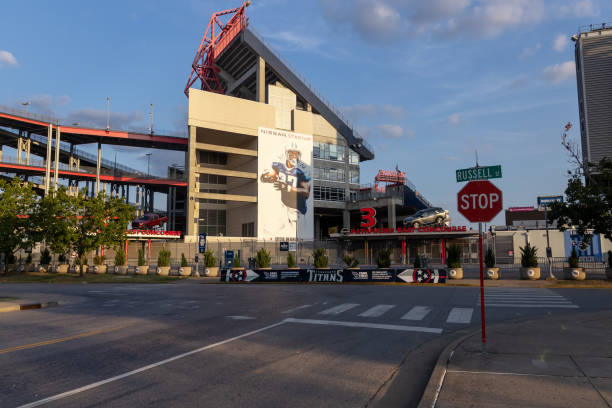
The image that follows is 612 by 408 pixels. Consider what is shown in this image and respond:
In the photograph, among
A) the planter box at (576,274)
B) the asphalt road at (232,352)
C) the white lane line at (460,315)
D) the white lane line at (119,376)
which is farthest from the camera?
the planter box at (576,274)

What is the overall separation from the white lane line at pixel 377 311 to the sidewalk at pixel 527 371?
14.5 feet

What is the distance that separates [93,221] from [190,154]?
95.4 feet

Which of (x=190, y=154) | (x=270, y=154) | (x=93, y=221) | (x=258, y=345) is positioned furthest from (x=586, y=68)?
(x=258, y=345)

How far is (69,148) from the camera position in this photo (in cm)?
7969

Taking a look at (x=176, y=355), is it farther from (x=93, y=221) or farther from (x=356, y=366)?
(x=93, y=221)

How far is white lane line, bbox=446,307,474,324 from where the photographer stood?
12.8 meters

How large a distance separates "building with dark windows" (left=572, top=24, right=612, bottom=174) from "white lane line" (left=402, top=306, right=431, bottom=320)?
442 feet

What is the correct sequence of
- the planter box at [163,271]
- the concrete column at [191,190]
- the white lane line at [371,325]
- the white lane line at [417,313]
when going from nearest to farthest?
1. the white lane line at [371,325]
2. the white lane line at [417,313]
3. the planter box at [163,271]
4. the concrete column at [191,190]

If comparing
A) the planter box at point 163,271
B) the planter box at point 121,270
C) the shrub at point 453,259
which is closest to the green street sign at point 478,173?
the shrub at point 453,259

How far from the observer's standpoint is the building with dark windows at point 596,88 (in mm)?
127000

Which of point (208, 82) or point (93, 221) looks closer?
point (93, 221)

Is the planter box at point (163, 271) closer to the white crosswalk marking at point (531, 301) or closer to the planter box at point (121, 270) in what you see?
the planter box at point (121, 270)

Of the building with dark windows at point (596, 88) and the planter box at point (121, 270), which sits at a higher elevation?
A: the building with dark windows at point (596, 88)

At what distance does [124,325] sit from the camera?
12008 mm
